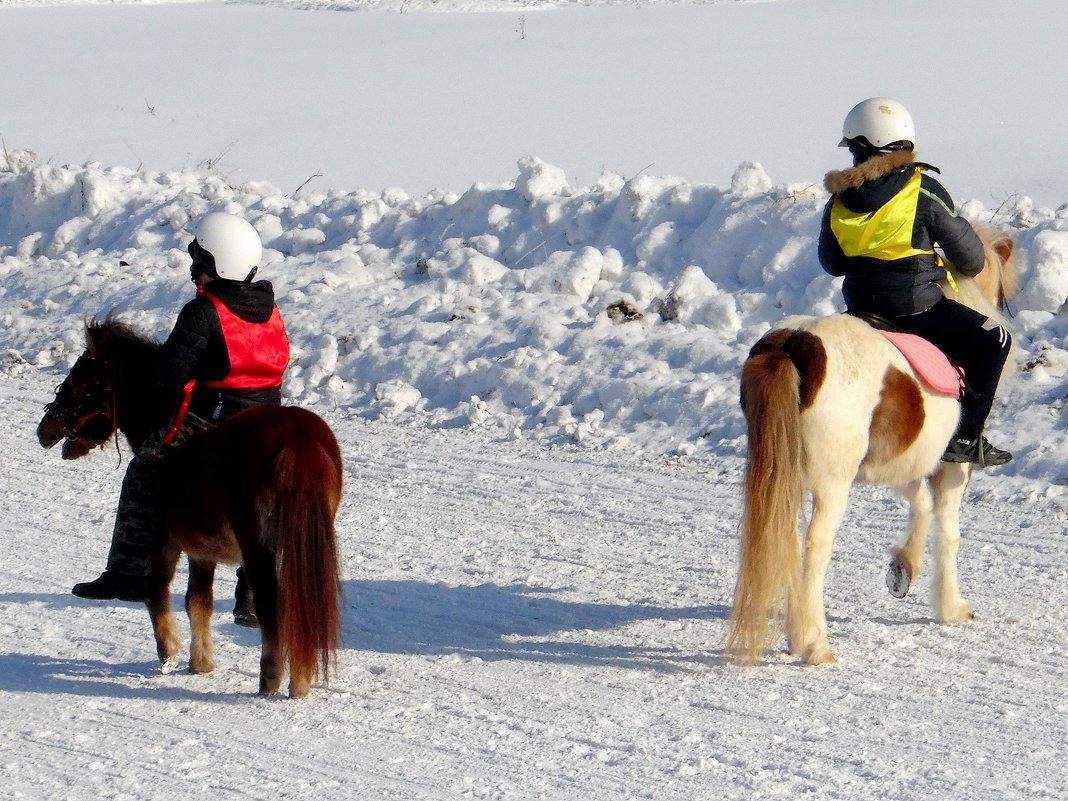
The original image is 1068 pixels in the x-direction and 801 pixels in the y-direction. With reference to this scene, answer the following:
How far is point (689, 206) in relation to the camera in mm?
12516

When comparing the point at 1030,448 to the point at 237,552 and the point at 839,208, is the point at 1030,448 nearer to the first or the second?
the point at 839,208

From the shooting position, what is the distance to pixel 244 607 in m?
6.17

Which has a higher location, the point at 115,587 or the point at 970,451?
the point at 970,451

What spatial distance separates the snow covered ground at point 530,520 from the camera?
4.74m

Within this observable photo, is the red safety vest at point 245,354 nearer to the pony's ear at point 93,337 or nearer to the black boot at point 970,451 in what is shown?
the pony's ear at point 93,337

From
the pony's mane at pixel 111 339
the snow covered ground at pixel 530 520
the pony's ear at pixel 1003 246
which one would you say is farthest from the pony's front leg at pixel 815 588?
the pony's mane at pixel 111 339

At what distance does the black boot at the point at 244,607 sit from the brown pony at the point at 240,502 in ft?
1.25

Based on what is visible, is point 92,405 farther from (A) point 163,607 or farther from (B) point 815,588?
(B) point 815,588

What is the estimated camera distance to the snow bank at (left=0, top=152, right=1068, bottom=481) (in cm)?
984

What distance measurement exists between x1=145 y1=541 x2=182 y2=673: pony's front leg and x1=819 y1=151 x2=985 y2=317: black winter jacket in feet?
10.3

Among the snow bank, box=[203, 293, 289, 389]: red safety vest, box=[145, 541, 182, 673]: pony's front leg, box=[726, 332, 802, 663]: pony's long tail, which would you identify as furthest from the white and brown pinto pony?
the snow bank

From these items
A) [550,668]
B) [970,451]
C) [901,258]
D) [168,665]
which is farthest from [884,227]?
[168,665]

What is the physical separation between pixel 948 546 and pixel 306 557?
3.08 metres

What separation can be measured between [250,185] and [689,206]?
591 cm
